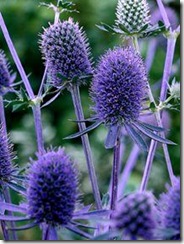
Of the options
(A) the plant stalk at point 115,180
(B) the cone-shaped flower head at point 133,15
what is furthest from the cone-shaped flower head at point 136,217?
(B) the cone-shaped flower head at point 133,15

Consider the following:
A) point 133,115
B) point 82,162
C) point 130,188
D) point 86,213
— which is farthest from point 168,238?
point 82,162

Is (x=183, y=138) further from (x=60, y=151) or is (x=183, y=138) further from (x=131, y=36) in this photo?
(x=60, y=151)

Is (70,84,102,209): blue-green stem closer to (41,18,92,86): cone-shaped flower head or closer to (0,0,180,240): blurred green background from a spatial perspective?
(41,18,92,86): cone-shaped flower head

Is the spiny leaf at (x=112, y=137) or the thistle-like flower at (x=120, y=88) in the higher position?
the thistle-like flower at (x=120, y=88)

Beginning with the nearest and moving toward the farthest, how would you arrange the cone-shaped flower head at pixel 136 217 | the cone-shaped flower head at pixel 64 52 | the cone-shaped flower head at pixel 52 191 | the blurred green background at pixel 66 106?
the cone-shaped flower head at pixel 136 217 < the cone-shaped flower head at pixel 52 191 < the cone-shaped flower head at pixel 64 52 < the blurred green background at pixel 66 106

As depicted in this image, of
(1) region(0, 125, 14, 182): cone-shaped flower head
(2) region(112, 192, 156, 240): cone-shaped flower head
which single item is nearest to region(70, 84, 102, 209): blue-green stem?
(1) region(0, 125, 14, 182): cone-shaped flower head

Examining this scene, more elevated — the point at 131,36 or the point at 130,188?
the point at 131,36

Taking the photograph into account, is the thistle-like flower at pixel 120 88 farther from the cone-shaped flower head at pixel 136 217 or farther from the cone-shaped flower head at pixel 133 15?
the cone-shaped flower head at pixel 136 217
